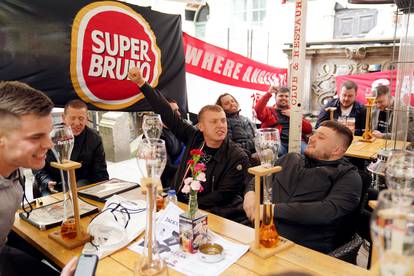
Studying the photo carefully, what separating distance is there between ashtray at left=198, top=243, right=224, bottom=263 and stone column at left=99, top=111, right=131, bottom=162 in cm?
422

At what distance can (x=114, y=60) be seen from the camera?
278 cm

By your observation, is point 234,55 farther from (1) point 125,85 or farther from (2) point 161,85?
(1) point 125,85

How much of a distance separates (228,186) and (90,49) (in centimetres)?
157

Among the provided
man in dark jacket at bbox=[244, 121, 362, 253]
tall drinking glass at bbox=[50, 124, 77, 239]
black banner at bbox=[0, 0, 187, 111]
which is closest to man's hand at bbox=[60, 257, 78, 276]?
tall drinking glass at bbox=[50, 124, 77, 239]

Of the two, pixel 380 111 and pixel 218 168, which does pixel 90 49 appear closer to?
pixel 218 168

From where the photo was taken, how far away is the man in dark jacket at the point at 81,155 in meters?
2.38

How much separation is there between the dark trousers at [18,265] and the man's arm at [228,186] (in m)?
0.87

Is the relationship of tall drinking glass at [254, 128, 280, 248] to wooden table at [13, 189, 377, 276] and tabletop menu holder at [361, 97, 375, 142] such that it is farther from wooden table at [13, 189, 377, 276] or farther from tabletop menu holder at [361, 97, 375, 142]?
tabletop menu holder at [361, 97, 375, 142]

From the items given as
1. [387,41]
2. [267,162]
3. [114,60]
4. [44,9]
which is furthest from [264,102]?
[387,41]

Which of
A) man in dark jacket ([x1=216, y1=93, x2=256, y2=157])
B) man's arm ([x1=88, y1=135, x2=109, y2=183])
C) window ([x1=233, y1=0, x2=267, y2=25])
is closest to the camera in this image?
man's arm ([x1=88, y1=135, x2=109, y2=183])

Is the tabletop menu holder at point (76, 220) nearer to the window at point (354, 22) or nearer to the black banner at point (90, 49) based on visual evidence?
the black banner at point (90, 49)

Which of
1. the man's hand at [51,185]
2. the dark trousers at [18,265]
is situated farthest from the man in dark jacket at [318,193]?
the man's hand at [51,185]

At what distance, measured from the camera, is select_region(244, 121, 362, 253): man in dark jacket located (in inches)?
58.6

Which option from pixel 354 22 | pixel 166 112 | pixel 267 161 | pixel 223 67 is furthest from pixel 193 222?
pixel 354 22
